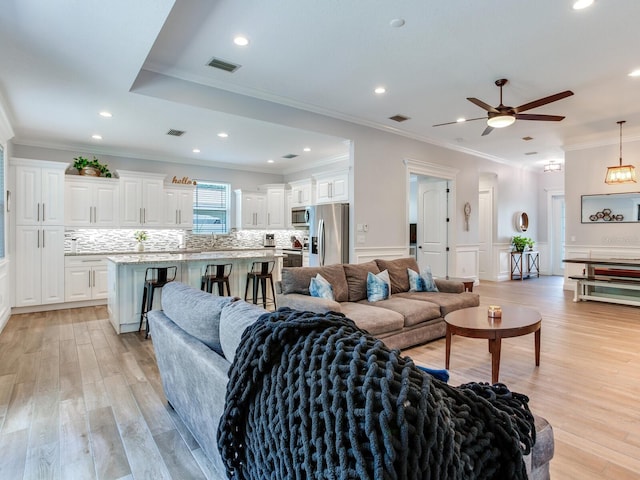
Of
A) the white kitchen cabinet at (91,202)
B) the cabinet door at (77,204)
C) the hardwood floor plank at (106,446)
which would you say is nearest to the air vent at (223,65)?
the hardwood floor plank at (106,446)

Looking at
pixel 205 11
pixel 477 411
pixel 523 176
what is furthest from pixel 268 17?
pixel 523 176

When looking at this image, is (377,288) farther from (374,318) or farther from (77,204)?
(77,204)

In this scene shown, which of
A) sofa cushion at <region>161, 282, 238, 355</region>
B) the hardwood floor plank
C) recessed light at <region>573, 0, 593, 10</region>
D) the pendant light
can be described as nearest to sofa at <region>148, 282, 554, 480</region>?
sofa cushion at <region>161, 282, 238, 355</region>

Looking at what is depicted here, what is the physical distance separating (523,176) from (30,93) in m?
10.5

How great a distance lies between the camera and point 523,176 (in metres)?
9.62

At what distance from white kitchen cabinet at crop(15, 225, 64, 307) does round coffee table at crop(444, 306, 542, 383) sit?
20.1ft

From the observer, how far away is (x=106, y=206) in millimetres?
6461

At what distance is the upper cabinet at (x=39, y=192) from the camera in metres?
5.49

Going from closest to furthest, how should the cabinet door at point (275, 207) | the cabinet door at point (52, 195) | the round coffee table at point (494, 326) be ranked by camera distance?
1. the round coffee table at point (494, 326)
2. the cabinet door at point (52, 195)
3. the cabinet door at point (275, 207)

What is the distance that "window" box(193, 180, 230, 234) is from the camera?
315 inches

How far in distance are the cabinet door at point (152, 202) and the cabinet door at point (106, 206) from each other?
464mm

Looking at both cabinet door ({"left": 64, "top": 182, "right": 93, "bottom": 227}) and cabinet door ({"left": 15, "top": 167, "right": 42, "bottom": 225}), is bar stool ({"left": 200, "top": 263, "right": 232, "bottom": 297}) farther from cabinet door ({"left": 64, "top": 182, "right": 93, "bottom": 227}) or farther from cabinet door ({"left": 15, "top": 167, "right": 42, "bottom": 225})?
cabinet door ({"left": 15, "top": 167, "right": 42, "bottom": 225})

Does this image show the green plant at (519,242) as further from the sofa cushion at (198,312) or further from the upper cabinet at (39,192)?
the upper cabinet at (39,192)

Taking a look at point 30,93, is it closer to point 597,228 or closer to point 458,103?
point 458,103
